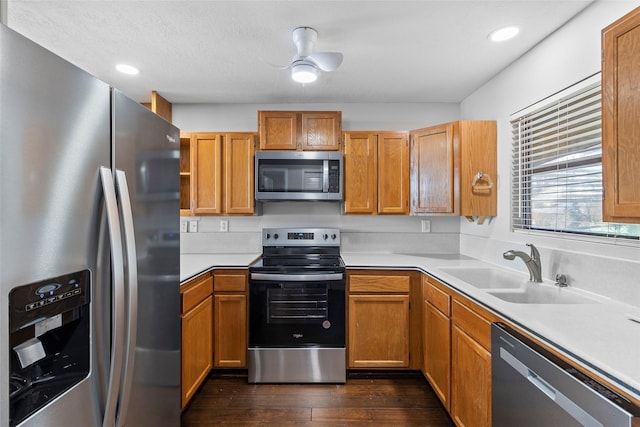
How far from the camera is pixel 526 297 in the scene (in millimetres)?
1749

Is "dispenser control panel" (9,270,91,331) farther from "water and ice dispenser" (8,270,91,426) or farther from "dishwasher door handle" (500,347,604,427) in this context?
"dishwasher door handle" (500,347,604,427)

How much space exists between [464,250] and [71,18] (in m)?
3.38

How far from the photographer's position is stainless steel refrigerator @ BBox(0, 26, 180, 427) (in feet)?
2.13

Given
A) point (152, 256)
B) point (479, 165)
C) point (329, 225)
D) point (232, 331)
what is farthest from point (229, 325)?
point (479, 165)

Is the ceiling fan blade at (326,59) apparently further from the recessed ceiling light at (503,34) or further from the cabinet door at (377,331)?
the cabinet door at (377,331)

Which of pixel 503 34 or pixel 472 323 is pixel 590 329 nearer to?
pixel 472 323

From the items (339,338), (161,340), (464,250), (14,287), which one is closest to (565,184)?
(464,250)

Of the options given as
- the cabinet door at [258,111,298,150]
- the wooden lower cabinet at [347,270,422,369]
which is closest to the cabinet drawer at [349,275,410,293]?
the wooden lower cabinet at [347,270,422,369]

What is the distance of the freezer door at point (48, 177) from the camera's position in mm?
635

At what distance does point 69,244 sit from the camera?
30.5 inches

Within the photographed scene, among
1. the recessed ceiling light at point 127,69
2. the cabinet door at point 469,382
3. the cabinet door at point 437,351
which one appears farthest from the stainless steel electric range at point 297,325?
the recessed ceiling light at point 127,69

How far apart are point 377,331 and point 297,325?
0.63 meters

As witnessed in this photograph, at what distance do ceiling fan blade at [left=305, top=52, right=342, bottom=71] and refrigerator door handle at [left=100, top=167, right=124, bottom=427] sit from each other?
1.37 metres

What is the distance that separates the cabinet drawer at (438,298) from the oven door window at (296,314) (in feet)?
2.05
